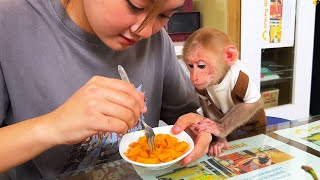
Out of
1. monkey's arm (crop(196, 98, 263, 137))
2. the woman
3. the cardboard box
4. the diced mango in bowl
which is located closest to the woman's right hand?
the woman

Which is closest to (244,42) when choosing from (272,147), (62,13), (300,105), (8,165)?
(300,105)

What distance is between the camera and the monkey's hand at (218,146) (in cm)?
71

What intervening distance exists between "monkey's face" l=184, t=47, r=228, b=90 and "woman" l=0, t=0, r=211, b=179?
3.6 inches

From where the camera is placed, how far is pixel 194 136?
771 mm

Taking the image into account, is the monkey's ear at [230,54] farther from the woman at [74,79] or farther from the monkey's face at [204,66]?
the woman at [74,79]

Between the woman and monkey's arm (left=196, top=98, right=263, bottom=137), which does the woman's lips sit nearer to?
the woman

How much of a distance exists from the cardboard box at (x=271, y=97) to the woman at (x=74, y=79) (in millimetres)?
1460

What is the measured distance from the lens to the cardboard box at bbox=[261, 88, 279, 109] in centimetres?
218

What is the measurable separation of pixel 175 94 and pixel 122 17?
18.1 inches

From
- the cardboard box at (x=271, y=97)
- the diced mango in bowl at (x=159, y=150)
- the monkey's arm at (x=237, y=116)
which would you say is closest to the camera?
the diced mango in bowl at (x=159, y=150)

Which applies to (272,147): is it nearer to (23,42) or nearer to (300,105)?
(23,42)

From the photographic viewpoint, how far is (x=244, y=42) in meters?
1.85

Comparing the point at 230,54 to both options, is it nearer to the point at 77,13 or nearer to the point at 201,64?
the point at 201,64

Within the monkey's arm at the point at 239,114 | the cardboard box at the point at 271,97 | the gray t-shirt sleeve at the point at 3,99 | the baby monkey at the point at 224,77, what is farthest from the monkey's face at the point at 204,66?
the cardboard box at the point at 271,97
